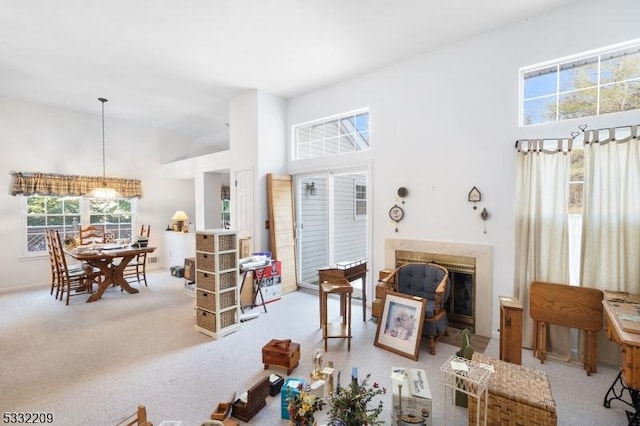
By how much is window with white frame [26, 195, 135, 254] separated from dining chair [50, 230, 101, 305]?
114cm

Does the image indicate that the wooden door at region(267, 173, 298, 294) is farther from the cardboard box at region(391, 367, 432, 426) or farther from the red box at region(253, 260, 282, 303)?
the cardboard box at region(391, 367, 432, 426)

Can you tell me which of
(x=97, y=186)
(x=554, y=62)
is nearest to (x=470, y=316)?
(x=554, y=62)

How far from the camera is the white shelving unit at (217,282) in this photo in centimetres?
318

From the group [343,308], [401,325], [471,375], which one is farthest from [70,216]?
[471,375]

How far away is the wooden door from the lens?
188 inches

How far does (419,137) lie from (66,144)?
21.3 ft

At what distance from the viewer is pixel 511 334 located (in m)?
2.38

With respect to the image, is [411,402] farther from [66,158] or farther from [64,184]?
[66,158]

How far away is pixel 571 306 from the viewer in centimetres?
261

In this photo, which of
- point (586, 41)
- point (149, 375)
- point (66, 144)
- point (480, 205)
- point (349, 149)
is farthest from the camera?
point (66, 144)

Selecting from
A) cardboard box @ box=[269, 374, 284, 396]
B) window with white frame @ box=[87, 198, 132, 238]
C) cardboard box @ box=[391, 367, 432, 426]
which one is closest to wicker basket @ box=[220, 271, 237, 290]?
cardboard box @ box=[269, 374, 284, 396]

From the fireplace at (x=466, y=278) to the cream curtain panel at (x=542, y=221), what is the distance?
31 centimetres

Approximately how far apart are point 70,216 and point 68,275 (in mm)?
1937

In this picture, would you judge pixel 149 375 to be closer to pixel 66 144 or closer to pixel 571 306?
pixel 571 306
